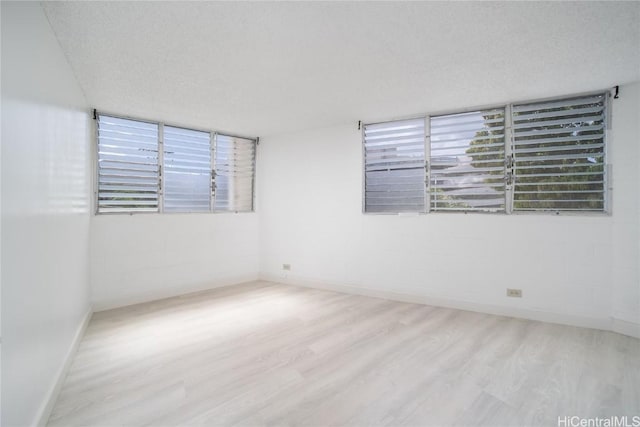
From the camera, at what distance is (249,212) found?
5496 millimetres

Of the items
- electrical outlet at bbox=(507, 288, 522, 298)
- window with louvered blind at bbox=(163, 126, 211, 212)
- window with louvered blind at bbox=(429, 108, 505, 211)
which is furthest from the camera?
window with louvered blind at bbox=(163, 126, 211, 212)

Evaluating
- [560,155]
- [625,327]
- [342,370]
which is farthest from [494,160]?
[342,370]

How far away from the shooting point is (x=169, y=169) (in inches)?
179

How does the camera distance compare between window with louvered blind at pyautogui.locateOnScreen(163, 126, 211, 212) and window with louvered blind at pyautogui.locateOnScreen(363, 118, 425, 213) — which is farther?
window with louvered blind at pyautogui.locateOnScreen(163, 126, 211, 212)

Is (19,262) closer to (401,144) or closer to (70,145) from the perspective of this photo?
(70,145)

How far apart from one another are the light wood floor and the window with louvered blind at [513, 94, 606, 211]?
136 centimetres

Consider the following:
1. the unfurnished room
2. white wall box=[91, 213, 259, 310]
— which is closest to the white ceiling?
the unfurnished room

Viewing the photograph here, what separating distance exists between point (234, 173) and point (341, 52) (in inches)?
131

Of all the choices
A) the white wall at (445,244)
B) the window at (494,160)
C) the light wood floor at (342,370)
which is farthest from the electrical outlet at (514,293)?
the window at (494,160)

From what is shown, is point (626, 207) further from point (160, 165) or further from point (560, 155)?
point (160, 165)

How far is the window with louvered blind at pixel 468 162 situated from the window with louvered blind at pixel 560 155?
7.6 inches

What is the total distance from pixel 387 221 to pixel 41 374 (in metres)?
Answer: 3.70

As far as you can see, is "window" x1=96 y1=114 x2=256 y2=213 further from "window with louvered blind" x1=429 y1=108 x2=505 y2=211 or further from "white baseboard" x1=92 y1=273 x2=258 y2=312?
"window with louvered blind" x1=429 y1=108 x2=505 y2=211

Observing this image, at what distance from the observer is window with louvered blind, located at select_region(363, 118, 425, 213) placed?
4.23 m
